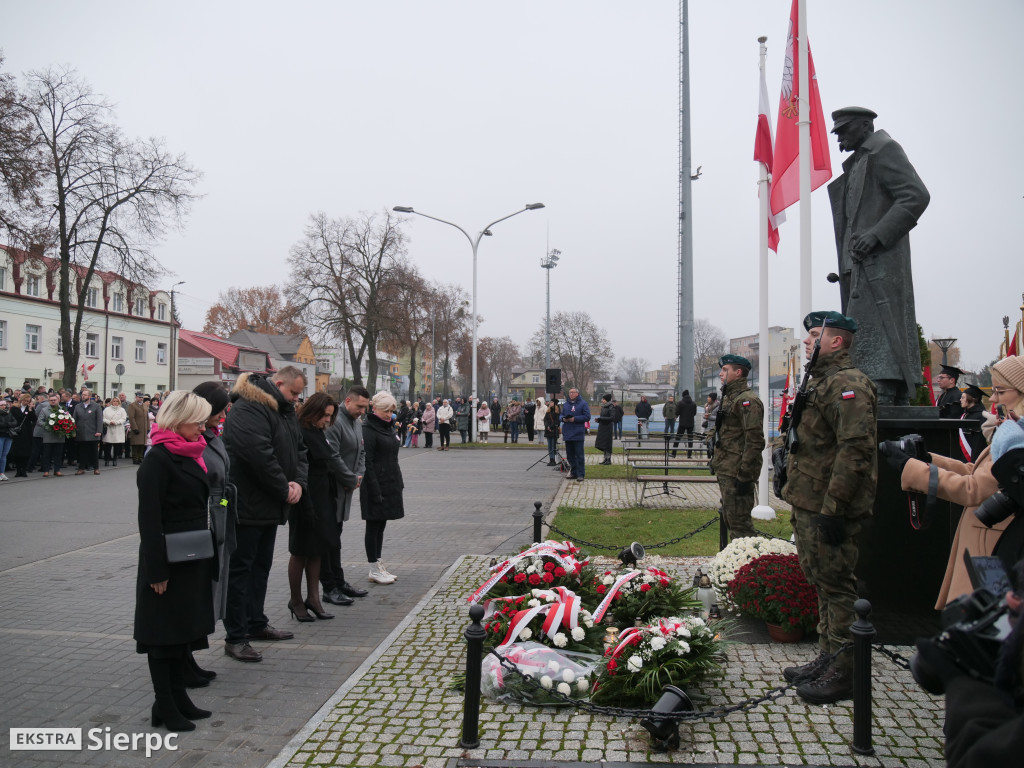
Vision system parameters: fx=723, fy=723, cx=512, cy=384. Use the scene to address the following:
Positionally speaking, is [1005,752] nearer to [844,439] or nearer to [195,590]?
[844,439]

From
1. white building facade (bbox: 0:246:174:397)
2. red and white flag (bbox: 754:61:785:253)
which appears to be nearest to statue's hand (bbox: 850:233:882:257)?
red and white flag (bbox: 754:61:785:253)

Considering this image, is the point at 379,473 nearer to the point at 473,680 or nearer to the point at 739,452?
the point at 739,452

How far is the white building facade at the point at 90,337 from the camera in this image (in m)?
43.4

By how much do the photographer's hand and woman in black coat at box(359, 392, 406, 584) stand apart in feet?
13.6

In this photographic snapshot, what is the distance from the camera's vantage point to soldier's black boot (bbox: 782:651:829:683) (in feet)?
14.1

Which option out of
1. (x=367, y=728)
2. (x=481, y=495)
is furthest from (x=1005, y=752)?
(x=481, y=495)

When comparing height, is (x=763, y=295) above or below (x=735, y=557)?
above

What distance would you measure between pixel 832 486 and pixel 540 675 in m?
2.08

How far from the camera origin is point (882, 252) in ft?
18.4

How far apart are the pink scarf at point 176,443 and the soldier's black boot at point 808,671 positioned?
376 cm

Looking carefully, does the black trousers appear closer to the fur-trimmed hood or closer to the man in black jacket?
the man in black jacket

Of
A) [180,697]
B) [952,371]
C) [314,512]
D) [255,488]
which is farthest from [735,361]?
[180,697]

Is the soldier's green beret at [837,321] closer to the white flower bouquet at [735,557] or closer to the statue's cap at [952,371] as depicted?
the white flower bouquet at [735,557]

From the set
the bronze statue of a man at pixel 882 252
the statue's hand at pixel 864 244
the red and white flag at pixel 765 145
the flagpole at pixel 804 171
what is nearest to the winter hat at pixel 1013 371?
the bronze statue of a man at pixel 882 252
